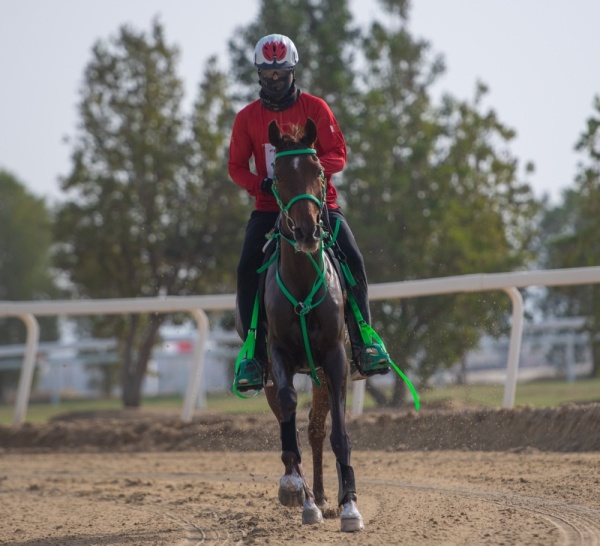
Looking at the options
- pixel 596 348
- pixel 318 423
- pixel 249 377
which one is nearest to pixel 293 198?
pixel 249 377

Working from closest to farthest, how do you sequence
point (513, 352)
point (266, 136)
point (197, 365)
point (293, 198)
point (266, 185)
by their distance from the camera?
point (293, 198) < point (266, 185) < point (266, 136) < point (513, 352) < point (197, 365)

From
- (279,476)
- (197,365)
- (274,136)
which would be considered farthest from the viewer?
(197,365)

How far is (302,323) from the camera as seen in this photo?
706 cm

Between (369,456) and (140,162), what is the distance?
1217cm

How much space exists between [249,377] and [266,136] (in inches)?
71.1

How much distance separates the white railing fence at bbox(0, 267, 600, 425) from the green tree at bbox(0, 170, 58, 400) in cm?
3926

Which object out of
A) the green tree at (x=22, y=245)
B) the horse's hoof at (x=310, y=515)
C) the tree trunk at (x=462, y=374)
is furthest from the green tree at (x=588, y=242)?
the green tree at (x=22, y=245)

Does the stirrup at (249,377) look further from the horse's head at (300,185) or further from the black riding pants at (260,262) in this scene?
the horse's head at (300,185)

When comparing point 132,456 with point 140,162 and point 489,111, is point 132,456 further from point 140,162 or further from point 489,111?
point 489,111

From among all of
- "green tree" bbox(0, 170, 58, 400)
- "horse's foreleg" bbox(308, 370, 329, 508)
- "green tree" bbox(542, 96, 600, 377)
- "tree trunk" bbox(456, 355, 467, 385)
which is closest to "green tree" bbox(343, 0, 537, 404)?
"green tree" bbox(542, 96, 600, 377)

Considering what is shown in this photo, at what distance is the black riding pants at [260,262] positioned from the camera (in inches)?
302

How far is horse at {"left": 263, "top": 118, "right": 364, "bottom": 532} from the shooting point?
6.77m

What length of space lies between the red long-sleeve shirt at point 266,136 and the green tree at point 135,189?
13485mm

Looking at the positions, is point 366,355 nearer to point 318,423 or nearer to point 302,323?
point 302,323
